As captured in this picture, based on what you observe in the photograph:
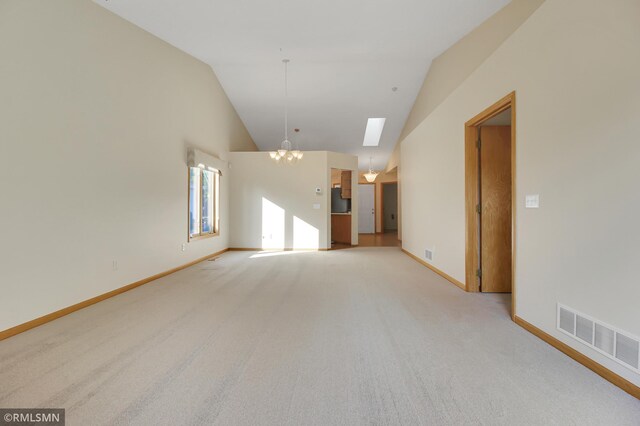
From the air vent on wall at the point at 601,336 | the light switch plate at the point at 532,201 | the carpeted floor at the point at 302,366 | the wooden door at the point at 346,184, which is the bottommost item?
the carpeted floor at the point at 302,366

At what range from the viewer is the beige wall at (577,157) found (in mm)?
1707

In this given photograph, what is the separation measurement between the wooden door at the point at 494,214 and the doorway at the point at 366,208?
837 cm

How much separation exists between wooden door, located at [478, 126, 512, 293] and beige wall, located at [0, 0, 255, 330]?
4737 millimetres

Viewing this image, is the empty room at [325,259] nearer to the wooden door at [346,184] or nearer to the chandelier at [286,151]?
the chandelier at [286,151]

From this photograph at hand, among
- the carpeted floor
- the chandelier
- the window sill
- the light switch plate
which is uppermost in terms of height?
the chandelier

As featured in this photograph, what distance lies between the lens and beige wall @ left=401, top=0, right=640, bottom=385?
67.2 inches

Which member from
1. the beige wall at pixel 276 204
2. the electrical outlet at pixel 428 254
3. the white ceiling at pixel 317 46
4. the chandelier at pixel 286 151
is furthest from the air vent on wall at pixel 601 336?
the beige wall at pixel 276 204

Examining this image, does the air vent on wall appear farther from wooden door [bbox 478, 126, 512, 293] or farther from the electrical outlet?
the electrical outlet

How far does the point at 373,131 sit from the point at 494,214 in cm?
640

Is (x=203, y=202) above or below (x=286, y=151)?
below

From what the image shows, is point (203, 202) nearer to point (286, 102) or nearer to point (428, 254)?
point (286, 102)

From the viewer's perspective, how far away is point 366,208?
1220cm

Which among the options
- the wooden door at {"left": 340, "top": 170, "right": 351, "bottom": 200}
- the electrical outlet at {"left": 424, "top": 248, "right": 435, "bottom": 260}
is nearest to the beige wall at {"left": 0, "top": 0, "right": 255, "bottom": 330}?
the electrical outlet at {"left": 424, "top": 248, "right": 435, "bottom": 260}

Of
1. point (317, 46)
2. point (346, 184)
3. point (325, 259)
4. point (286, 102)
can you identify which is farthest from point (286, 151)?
point (346, 184)
